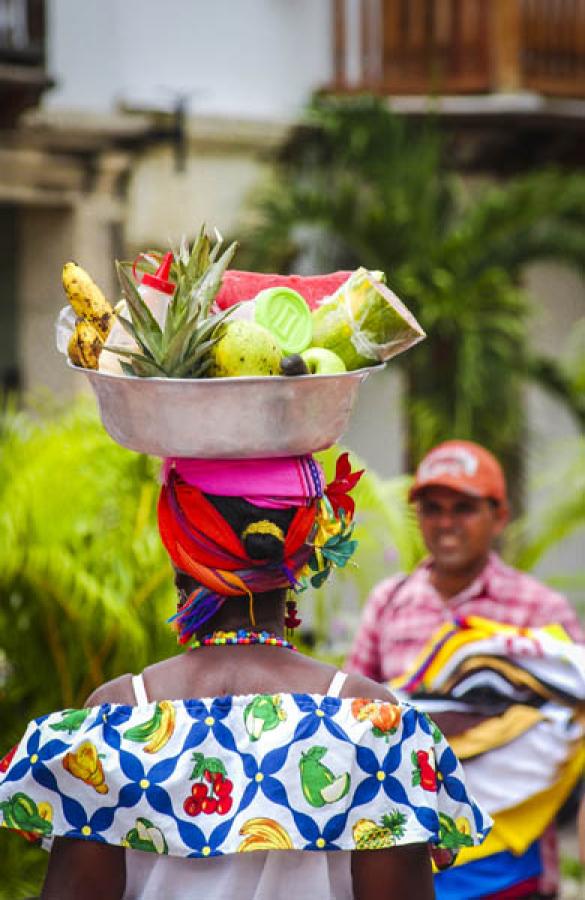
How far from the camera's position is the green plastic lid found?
2508mm

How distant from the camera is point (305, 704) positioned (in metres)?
2.42

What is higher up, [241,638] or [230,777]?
[241,638]

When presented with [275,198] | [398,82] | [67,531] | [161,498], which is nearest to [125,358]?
[161,498]

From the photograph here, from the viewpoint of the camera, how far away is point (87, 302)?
2645 mm

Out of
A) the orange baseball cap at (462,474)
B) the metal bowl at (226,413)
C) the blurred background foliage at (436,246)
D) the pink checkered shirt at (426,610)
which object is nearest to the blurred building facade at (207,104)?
the blurred background foliage at (436,246)

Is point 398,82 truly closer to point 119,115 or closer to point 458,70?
point 458,70

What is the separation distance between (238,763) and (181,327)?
0.68m

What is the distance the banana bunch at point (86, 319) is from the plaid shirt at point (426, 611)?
7.05 ft

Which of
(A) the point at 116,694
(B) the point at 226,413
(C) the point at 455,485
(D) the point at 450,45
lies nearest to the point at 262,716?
(A) the point at 116,694

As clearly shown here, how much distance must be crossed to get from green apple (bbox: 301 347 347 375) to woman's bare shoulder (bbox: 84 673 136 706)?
57 centimetres

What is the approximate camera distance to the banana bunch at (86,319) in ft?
8.43

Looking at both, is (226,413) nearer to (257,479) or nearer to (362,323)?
(257,479)

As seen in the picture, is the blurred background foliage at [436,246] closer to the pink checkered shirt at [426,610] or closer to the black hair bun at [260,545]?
the pink checkered shirt at [426,610]

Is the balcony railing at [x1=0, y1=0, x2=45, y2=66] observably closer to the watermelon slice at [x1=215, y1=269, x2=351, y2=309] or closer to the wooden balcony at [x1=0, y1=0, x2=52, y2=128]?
the wooden balcony at [x1=0, y1=0, x2=52, y2=128]
